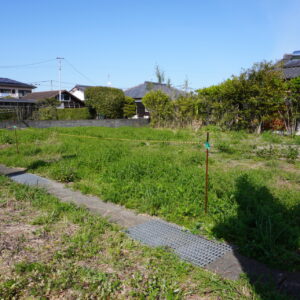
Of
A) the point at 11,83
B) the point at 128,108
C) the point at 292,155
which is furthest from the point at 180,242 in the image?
the point at 11,83

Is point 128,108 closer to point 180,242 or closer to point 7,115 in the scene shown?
point 7,115

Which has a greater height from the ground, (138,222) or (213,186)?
(213,186)

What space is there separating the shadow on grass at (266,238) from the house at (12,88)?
121 feet

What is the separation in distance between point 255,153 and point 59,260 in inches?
226

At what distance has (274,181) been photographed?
4.54 m

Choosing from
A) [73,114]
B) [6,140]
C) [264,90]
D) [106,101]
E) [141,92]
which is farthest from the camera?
[141,92]

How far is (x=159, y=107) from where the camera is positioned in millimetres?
15383

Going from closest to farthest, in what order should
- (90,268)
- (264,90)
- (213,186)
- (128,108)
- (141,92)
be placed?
(90,268)
(213,186)
(264,90)
(128,108)
(141,92)

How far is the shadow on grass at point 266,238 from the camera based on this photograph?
2.19m

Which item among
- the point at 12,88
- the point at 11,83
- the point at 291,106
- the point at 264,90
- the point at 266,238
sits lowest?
the point at 266,238

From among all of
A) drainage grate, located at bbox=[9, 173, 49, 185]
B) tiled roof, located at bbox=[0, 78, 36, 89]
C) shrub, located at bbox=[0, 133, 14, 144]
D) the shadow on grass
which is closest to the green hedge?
shrub, located at bbox=[0, 133, 14, 144]

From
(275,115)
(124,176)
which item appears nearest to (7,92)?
(275,115)

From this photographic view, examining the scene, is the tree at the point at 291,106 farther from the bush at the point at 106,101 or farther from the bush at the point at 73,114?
the bush at the point at 73,114

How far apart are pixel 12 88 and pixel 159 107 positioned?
2833 centimetres
